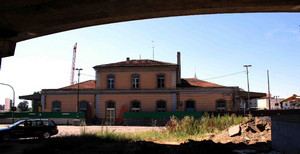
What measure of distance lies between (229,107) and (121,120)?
1432cm

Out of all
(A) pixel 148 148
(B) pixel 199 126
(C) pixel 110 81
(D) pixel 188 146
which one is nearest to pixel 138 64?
(C) pixel 110 81

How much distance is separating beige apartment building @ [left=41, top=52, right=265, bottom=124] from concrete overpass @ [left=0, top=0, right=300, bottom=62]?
26.3m

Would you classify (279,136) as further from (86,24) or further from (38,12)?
(38,12)

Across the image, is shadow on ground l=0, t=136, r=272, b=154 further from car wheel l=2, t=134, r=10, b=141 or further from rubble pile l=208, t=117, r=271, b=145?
car wheel l=2, t=134, r=10, b=141

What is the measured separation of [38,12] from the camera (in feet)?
27.6

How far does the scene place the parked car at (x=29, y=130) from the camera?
1683cm

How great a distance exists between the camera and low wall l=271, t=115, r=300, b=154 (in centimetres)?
777

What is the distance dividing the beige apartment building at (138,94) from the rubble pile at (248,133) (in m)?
20.8

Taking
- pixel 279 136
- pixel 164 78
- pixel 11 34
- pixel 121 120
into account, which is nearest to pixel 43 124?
pixel 11 34

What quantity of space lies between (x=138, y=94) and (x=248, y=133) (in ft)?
77.9

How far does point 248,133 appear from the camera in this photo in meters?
13.4

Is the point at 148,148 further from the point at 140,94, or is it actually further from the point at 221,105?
the point at 221,105

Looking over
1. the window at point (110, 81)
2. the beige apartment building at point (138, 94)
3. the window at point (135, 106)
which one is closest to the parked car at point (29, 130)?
the beige apartment building at point (138, 94)

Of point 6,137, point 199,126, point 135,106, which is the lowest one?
point 6,137
